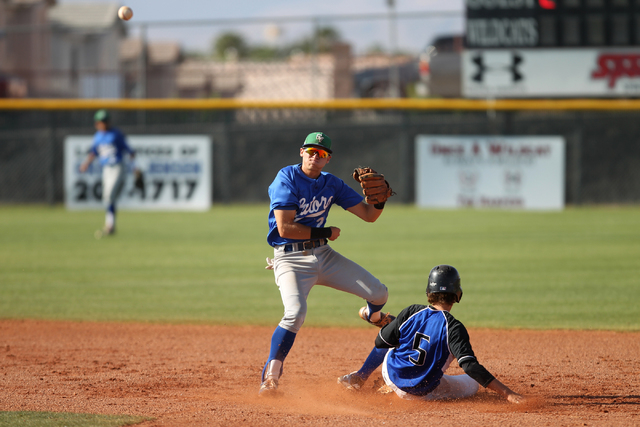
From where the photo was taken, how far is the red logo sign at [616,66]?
16.5 m

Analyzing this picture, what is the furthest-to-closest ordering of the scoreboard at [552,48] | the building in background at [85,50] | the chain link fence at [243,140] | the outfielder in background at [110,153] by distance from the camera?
the building in background at [85,50] < the chain link fence at [243,140] < the scoreboard at [552,48] < the outfielder in background at [110,153]

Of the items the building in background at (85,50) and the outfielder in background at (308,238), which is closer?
the outfielder in background at (308,238)

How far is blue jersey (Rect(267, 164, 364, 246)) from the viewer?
4469mm

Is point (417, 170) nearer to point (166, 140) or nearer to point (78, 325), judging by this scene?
point (166, 140)

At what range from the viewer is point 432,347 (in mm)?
4117

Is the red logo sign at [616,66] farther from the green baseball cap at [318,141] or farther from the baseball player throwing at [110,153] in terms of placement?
the green baseball cap at [318,141]

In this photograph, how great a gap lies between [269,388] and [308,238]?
0.96m

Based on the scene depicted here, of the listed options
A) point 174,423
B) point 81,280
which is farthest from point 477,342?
point 81,280

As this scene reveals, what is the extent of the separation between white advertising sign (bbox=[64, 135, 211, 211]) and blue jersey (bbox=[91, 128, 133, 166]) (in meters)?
4.69

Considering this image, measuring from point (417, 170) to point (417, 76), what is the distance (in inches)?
229

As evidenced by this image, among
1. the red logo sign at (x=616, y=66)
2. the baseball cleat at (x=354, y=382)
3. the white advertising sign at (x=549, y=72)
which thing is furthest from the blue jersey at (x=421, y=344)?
the red logo sign at (x=616, y=66)

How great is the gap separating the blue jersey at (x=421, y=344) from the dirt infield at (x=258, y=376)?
0.56ft

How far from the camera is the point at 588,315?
7.02 meters

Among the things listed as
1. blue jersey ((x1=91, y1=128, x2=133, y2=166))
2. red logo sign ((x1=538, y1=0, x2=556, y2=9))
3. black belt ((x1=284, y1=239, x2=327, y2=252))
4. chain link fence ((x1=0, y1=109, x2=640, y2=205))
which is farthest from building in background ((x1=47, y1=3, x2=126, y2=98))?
black belt ((x1=284, y1=239, x2=327, y2=252))
